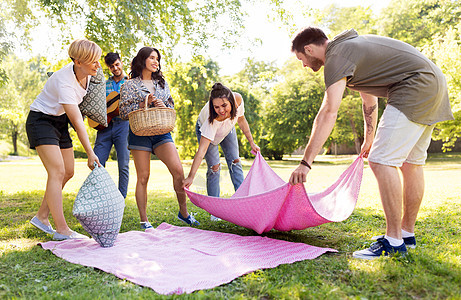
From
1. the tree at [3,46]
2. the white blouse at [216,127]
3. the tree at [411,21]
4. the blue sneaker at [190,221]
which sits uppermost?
the tree at [411,21]

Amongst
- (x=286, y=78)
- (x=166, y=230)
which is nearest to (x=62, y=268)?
(x=166, y=230)

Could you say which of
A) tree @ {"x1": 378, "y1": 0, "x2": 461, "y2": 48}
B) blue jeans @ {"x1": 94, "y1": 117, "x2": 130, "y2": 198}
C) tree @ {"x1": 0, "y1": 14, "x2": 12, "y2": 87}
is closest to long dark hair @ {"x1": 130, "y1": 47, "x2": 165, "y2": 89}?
blue jeans @ {"x1": 94, "y1": 117, "x2": 130, "y2": 198}

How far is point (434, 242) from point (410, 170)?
31.1 inches

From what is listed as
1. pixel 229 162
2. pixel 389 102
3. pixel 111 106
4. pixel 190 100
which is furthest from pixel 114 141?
pixel 190 100

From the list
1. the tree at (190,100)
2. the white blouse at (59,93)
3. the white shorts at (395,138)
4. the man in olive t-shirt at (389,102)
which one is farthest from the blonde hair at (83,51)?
the tree at (190,100)

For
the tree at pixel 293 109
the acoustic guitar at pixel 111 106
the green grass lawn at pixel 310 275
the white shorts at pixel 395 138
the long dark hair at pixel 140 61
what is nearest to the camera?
the green grass lawn at pixel 310 275

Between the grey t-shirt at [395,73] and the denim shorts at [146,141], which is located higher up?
the grey t-shirt at [395,73]

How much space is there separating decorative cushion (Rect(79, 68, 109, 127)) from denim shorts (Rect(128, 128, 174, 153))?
16.0 inches

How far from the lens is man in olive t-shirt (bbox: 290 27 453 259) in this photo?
8.32ft

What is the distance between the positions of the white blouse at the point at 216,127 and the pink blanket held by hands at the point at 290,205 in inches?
25.8

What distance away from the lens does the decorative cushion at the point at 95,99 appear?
11.7 ft

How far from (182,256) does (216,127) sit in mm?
1525

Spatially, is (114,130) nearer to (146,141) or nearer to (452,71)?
(146,141)

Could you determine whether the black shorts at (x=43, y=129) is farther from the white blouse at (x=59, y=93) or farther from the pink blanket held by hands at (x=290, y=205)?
the pink blanket held by hands at (x=290, y=205)
